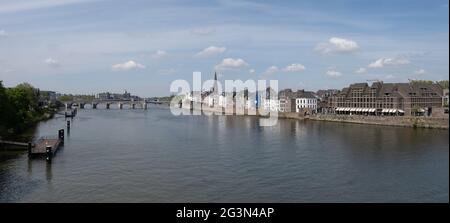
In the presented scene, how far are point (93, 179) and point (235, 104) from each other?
85951mm

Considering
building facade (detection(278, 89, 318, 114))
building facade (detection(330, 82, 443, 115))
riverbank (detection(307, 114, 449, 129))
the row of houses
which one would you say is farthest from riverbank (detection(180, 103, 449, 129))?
building facade (detection(278, 89, 318, 114))

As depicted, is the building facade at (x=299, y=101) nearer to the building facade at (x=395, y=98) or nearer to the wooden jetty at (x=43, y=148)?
the building facade at (x=395, y=98)

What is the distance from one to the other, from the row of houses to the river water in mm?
22864

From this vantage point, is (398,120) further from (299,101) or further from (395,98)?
(299,101)

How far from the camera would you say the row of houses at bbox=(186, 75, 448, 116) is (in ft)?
205

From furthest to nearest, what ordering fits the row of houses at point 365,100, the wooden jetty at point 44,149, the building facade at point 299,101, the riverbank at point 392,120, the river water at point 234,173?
the building facade at point 299,101, the row of houses at point 365,100, the riverbank at point 392,120, the wooden jetty at point 44,149, the river water at point 234,173

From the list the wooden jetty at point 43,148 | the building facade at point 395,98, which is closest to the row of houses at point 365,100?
the building facade at point 395,98

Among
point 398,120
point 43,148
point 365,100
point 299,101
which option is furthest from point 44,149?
point 299,101

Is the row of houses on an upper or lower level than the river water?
upper

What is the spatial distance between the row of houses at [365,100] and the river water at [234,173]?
22.9m

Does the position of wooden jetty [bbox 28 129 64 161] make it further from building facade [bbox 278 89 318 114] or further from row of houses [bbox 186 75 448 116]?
building facade [bbox 278 89 318 114]

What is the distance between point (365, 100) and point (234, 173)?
5028 cm

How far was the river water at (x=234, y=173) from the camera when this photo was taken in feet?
64.4
